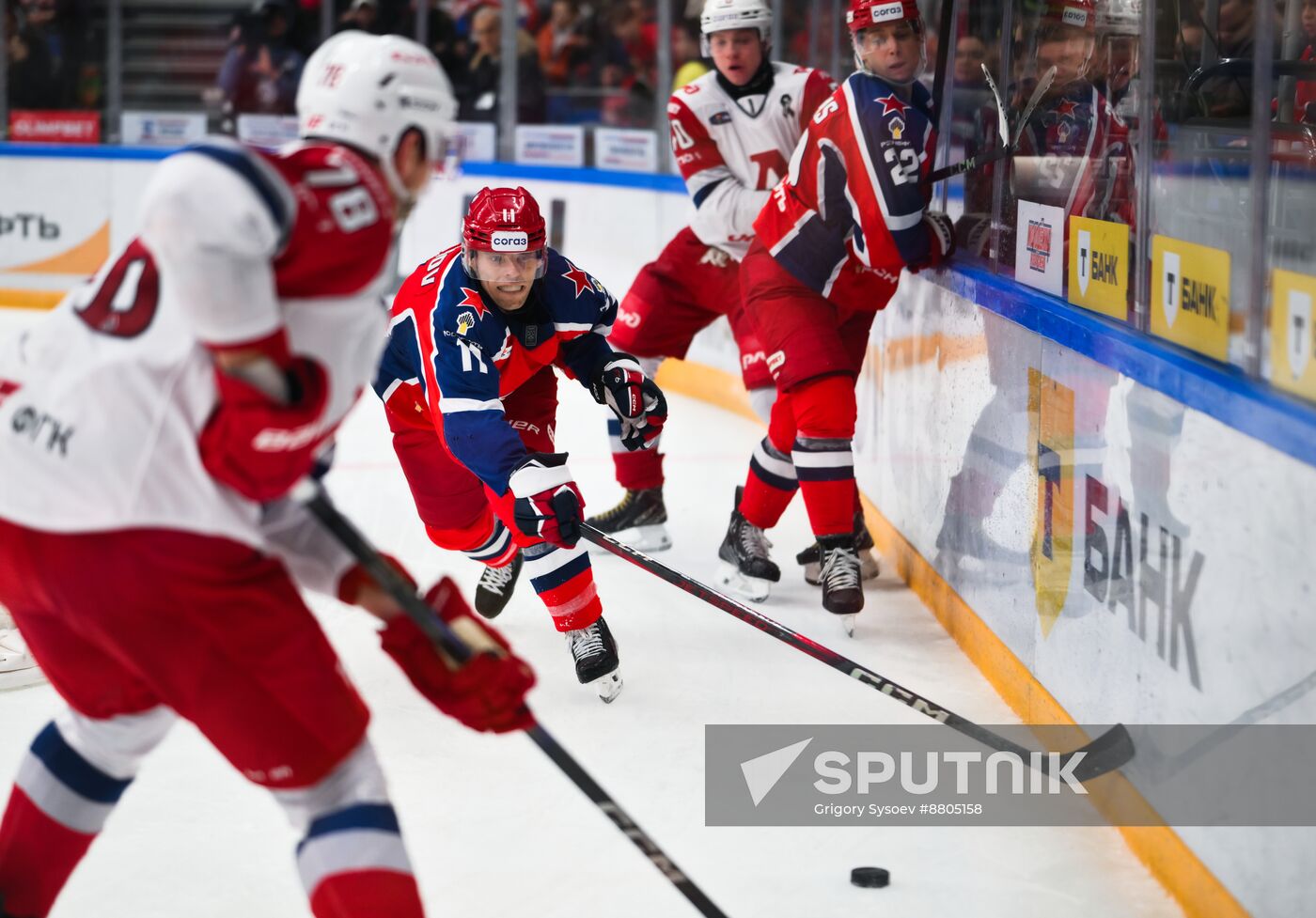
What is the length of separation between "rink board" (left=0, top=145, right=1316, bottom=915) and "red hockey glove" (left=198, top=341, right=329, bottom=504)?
125 cm

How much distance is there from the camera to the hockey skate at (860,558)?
159 inches

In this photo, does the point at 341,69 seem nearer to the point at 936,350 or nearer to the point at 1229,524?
the point at 1229,524

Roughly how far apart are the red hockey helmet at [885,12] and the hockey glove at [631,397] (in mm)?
976

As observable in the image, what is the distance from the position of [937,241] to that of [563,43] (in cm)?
497

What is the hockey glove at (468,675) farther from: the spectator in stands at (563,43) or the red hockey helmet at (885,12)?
the spectator in stands at (563,43)

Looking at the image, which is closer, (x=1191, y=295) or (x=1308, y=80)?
(x=1191, y=295)

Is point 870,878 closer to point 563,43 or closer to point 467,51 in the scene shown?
point 563,43

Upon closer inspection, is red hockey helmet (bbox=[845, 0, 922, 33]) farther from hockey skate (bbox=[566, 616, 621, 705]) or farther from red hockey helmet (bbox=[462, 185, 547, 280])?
hockey skate (bbox=[566, 616, 621, 705])

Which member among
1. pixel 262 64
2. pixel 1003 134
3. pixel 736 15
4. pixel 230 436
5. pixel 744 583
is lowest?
pixel 744 583

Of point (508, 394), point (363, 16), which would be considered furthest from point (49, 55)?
point (508, 394)

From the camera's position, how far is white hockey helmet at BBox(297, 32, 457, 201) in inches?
67.5

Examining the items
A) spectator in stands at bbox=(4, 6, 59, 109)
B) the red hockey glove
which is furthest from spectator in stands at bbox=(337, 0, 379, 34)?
the red hockey glove

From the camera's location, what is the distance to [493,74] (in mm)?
8281

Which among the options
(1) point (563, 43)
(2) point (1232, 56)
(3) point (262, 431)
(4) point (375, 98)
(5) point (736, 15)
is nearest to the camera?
(3) point (262, 431)
